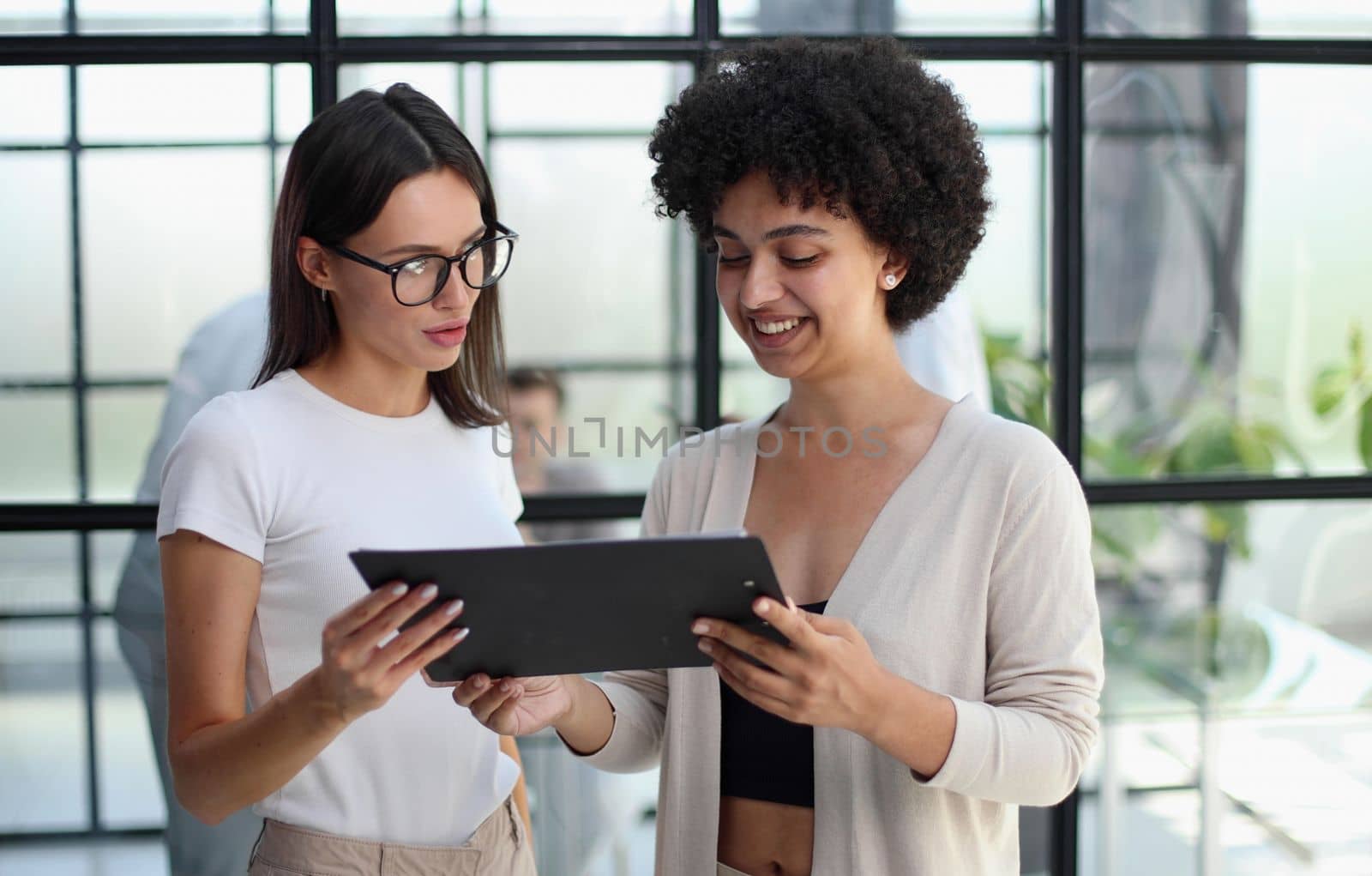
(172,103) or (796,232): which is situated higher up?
(172,103)

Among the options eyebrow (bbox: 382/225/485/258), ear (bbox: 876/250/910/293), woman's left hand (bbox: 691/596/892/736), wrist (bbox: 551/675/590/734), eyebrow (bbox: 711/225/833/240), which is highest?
eyebrow (bbox: 711/225/833/240)

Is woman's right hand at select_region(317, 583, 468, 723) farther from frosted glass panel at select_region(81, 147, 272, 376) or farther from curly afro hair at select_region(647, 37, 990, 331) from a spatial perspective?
frosted glass panel at select_region(81, 147, 272, 376)

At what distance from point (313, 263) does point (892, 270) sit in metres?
0.74

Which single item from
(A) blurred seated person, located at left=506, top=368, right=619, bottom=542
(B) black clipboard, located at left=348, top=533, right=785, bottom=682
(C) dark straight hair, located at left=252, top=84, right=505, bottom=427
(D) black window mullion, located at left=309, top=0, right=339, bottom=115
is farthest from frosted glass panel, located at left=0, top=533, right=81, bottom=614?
(B) black clipboard, located at left=348, top=533, right=785, bottom=682

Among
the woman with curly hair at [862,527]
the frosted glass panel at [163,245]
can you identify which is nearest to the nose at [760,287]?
the woman with curly hair at [862,527]

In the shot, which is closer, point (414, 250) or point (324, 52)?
point (414, 250)

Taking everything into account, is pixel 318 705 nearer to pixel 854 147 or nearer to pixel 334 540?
pixel 334 540

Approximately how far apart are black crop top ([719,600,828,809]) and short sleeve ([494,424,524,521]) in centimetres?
45

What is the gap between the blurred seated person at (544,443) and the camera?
2502 millimetres

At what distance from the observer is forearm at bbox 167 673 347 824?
125 centimetres

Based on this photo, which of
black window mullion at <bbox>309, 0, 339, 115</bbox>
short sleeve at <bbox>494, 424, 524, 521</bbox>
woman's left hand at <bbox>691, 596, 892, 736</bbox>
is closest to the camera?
woman's left hand at <bbox>691, 596, 892, 736</bbox>

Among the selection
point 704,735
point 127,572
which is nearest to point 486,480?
point 704,735

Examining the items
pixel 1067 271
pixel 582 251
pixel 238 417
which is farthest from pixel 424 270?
pixel 1067 271

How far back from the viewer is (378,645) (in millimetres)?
1179
